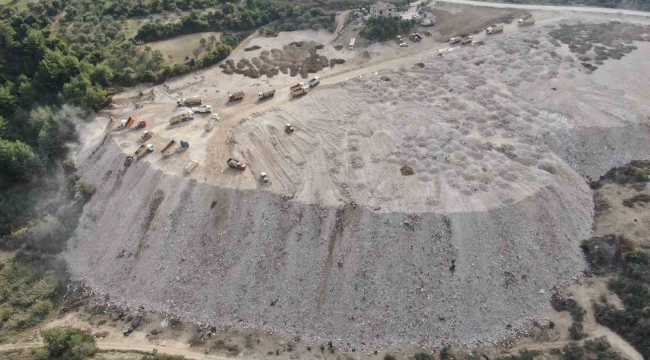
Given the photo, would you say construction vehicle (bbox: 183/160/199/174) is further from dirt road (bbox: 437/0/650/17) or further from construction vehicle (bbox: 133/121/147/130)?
dirt road (bbox: 437/0/650/17)

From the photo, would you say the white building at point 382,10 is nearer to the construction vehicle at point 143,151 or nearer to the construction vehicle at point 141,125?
the construction vehicle at point 141,125

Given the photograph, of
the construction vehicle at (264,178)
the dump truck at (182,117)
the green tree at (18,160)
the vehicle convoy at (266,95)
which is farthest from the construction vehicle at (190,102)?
the green tree at (18,160)

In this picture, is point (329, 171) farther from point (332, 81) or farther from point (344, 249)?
→ point (332, 81)

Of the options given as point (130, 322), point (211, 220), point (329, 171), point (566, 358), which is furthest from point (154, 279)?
point (566, 358)

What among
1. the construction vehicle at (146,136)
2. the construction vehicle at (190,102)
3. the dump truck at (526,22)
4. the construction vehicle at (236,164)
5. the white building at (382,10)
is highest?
the white building at (382,10)

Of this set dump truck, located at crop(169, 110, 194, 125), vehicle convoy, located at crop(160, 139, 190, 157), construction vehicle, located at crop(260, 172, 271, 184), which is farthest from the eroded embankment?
dump truck, located at crop(169, 110, 194, 125)
